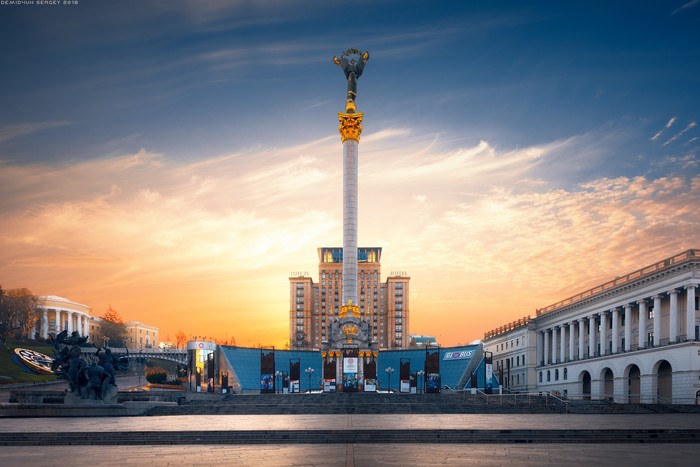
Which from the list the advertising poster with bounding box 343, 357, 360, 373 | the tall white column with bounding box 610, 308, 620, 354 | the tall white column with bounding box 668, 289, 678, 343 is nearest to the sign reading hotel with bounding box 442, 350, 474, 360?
the advertising poster with bounding box 343, 357, 360, 373

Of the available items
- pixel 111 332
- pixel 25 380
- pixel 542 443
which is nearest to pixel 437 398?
pixel 542 443

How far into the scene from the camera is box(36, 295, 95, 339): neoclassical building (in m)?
175

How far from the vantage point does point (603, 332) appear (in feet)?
260

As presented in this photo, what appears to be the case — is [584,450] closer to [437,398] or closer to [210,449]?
[210,449]

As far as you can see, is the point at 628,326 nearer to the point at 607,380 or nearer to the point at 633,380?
the point at 633,380

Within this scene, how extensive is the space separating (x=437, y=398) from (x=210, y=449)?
132 feet

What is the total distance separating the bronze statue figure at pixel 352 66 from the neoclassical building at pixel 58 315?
107392mm

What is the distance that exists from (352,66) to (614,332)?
55596 millimetres

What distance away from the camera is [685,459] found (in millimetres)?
21859

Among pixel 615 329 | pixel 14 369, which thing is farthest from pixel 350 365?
pixel 14 369

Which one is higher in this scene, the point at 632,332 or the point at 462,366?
the point at 632,332

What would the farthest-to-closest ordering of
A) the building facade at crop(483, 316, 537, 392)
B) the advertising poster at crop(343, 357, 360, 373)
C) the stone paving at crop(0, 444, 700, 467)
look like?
the building facade at crop(483, 316, 537, 392)
the advertising poster at crop(343, 357, 360, 373)
the stone paving at crop(0, 444, 700, 467)

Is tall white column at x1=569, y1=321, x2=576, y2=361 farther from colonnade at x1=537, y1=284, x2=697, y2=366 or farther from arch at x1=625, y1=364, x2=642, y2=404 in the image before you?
arch at x1=625, y1=364, x2=642, y2=404

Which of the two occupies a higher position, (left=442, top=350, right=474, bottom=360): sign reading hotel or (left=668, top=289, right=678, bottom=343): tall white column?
(left=668, top=289, right=678, bottom=343): tall white column
